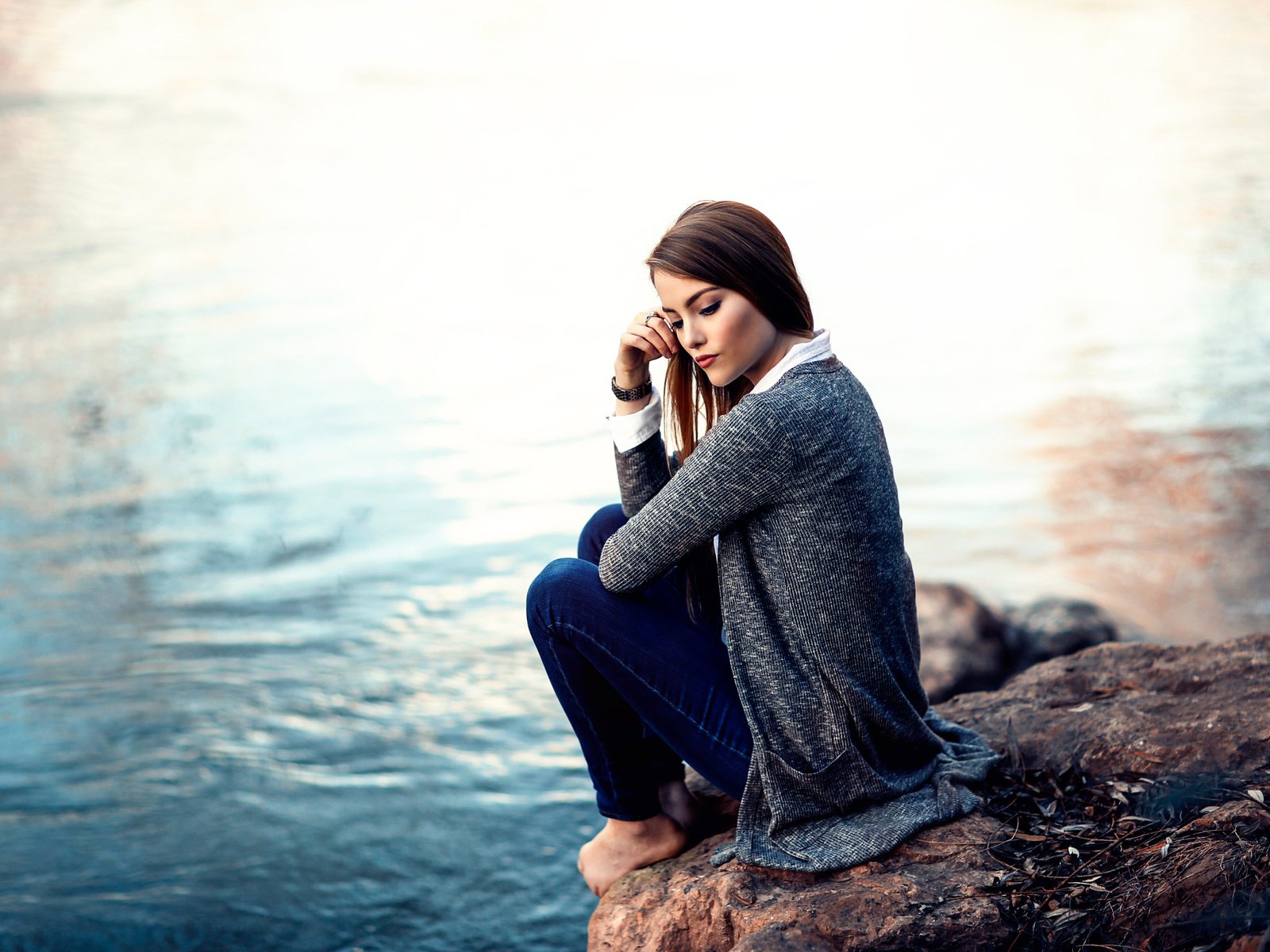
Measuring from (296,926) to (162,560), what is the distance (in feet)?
10.4

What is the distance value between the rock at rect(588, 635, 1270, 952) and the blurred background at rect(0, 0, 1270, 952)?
1328mm

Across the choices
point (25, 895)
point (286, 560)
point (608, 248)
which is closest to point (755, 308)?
point (25, 895)

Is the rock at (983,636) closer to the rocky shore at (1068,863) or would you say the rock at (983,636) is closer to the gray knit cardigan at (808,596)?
the rocky shore at (1068,863)

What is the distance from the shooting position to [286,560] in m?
6.16

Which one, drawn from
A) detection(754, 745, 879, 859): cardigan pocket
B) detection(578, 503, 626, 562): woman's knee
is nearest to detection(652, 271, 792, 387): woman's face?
detection(578, 503, 626, 562): woman's knee

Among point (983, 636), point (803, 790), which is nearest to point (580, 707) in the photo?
point (803, 790)

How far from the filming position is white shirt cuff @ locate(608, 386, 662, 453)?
8.02 ft

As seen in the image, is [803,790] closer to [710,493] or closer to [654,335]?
[710,493]

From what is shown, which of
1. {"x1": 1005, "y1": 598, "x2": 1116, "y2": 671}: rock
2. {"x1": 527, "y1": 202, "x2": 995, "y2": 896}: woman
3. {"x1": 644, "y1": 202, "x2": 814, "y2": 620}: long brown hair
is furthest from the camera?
{"x1": 1005, "y1": 598, "x2": 1116, "y2": 671}: rock

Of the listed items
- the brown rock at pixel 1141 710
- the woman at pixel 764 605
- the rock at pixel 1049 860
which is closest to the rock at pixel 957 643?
the brown rock at pixel 1141 710

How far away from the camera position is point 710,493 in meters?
2.04

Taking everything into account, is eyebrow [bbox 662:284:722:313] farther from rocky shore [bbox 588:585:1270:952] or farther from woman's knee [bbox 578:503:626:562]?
rocky shore [bbox 588:585:1270:952]

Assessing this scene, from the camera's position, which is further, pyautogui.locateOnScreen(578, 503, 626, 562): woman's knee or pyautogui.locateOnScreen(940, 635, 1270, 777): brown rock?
pyautogui.locateOnScreen(578, 503, 626, 562): woman's knee

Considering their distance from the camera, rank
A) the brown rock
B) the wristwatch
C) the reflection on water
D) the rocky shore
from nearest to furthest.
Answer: the rocky shore, the brown rock, the wristwatch, the reflection on water
